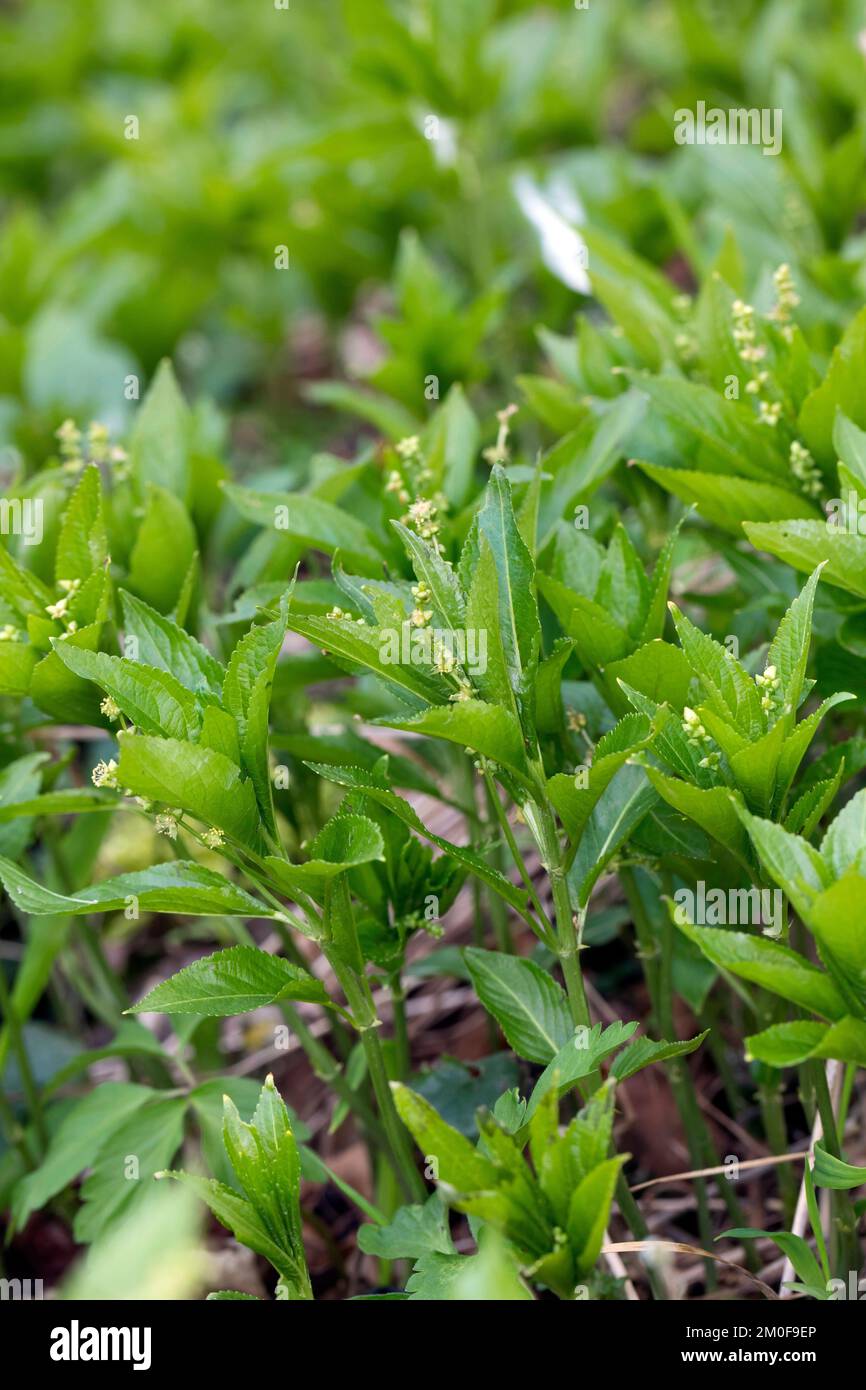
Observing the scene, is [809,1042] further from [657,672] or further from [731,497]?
[731,497]

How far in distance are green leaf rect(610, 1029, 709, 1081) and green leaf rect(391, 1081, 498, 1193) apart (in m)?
0.17

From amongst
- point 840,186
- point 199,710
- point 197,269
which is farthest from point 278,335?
point 199,710

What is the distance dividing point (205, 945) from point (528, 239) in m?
1.80

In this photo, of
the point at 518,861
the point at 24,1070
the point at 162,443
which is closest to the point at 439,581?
the point at 518,861

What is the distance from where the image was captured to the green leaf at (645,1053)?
1.36 metres

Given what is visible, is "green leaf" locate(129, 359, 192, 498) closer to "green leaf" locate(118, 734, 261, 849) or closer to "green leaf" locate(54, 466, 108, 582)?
"green leaf" locate(54, 466, 108, 582)

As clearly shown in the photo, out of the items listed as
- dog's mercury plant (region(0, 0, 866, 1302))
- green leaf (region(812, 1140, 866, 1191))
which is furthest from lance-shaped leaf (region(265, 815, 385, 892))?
green leaf (region(812, 1140, 866, 1191))

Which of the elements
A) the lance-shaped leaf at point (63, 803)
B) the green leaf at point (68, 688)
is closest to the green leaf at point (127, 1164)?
the lance-shaped leaf at point (63, 803)

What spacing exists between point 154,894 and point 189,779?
0.41ft

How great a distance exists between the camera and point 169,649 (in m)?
1.57

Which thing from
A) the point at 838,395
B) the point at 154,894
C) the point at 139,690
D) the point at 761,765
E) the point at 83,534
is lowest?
the point at 154,894

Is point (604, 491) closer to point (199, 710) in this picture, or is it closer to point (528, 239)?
point (528, 239)

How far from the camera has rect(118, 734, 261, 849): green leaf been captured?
4.35 ft

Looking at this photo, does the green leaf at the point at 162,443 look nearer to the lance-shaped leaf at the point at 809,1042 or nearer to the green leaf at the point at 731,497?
the green leaf at the point at 731,497
